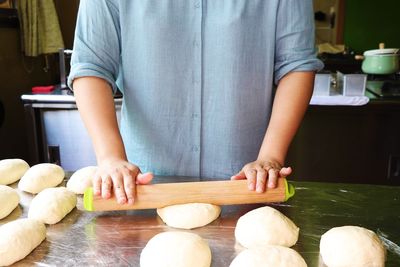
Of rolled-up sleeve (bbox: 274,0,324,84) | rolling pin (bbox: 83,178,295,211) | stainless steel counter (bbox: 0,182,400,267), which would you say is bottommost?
stainless steel counter (bbox: 0,182,400,267)

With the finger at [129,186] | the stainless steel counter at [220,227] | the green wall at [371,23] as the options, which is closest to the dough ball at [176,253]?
the stainless steel counter at [220,227]

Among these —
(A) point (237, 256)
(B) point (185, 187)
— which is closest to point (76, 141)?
(B) point (185, 187)

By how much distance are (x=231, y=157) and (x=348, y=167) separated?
1.31 meters

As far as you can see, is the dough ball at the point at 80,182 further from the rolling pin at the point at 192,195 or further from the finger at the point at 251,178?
the finger at the point at 251,178

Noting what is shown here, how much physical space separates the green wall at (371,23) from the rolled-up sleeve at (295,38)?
3.75m

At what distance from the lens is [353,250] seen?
803 mm

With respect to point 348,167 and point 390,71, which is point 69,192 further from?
point 390,71

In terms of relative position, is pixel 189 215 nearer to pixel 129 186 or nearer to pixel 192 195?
pixel 192 195

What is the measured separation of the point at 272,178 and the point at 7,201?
0.66 metres

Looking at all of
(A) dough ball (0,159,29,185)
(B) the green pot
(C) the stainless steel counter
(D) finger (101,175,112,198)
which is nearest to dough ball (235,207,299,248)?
(C) the stainless steel counter

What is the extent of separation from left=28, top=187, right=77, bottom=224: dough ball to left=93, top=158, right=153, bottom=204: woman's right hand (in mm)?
112

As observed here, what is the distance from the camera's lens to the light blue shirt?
3.68 feet

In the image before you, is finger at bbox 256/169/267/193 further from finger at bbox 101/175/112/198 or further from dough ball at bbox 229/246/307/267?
finger at bbox 101/175/112/198

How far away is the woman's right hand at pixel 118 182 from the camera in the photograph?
2.98 ft
